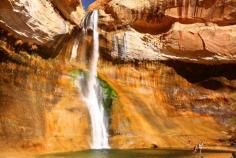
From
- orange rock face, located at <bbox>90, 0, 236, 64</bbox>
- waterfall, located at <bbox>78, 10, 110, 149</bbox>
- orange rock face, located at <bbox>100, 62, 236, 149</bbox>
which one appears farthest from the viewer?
orange rock face, located at <bbox>90, 0, 236, 64</bbox>

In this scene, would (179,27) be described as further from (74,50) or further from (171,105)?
(74,50)

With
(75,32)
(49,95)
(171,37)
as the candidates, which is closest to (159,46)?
(171,37)

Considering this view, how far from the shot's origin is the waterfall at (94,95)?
28.3m

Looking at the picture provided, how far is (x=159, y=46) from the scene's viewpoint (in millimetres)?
36188

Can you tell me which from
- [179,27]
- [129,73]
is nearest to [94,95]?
[129,73]

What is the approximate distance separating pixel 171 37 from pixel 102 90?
842cm

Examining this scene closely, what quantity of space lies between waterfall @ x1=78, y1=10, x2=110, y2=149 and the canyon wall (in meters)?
0.51

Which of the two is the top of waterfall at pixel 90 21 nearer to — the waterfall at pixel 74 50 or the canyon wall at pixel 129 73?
the canyon wall at pixel 129 73

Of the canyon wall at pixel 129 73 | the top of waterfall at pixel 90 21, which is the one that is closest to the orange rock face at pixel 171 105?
the canyon wall at pixel 129 73

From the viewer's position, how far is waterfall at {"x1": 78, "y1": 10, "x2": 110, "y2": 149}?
28281 millimetres

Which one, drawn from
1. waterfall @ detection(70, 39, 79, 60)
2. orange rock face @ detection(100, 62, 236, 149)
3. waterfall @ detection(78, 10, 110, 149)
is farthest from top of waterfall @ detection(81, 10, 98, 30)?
orange rock face @ detection(100, 62, 236, 149)

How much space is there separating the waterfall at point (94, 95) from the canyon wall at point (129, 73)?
0.51 m

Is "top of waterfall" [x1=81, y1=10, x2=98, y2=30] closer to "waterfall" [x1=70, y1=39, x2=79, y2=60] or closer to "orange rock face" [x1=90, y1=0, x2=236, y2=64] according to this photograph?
"orange rock face" [x1=90, y1=0, x2=236, y2=64]

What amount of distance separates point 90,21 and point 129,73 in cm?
561
